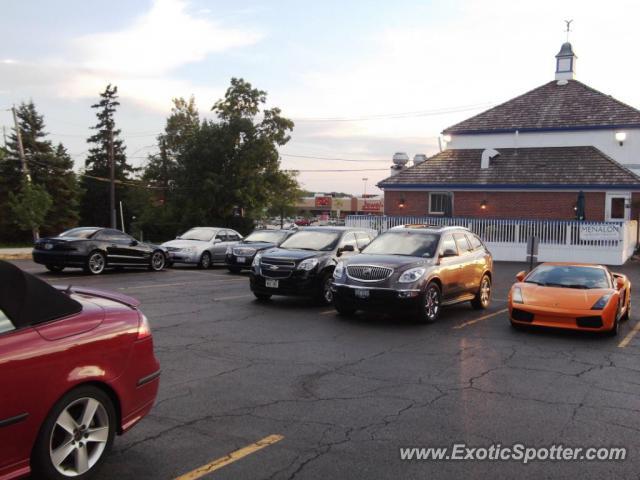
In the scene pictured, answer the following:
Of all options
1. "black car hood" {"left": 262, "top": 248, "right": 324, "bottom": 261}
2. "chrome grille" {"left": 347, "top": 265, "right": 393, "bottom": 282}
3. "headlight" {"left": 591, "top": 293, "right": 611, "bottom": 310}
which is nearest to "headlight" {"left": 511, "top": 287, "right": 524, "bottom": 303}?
"headlight" {"left": 591, "top": 293, "right": 611, "bottom": 310}

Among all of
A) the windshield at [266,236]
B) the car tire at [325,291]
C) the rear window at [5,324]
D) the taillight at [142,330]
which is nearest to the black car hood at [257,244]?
the windshield at [266,236]

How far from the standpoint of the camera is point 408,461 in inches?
184

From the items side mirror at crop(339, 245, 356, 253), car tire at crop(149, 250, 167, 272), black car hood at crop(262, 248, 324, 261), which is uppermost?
side mirror at crop(339, 245, 356, 253)

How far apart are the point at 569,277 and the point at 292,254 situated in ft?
18.3

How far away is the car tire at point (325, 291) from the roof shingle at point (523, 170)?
19.6m

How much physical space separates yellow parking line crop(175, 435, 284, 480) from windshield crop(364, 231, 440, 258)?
719 centimetres

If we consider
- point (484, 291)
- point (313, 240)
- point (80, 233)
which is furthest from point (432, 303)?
point (80, 233)

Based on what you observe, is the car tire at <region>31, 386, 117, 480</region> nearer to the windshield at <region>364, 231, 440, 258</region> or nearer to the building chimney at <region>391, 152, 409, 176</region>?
the windshield at <region>364, 231, 440, 258</region>

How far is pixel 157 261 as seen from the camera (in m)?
20.9

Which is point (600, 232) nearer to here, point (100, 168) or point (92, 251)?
point (92, 251)

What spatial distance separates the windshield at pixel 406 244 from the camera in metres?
11.9

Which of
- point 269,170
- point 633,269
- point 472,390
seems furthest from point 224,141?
point 472,390

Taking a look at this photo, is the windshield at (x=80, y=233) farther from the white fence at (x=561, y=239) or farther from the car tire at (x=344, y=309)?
the white fence at (x=561, y=239)

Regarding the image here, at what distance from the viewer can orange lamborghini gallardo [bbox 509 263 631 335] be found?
393 inches
